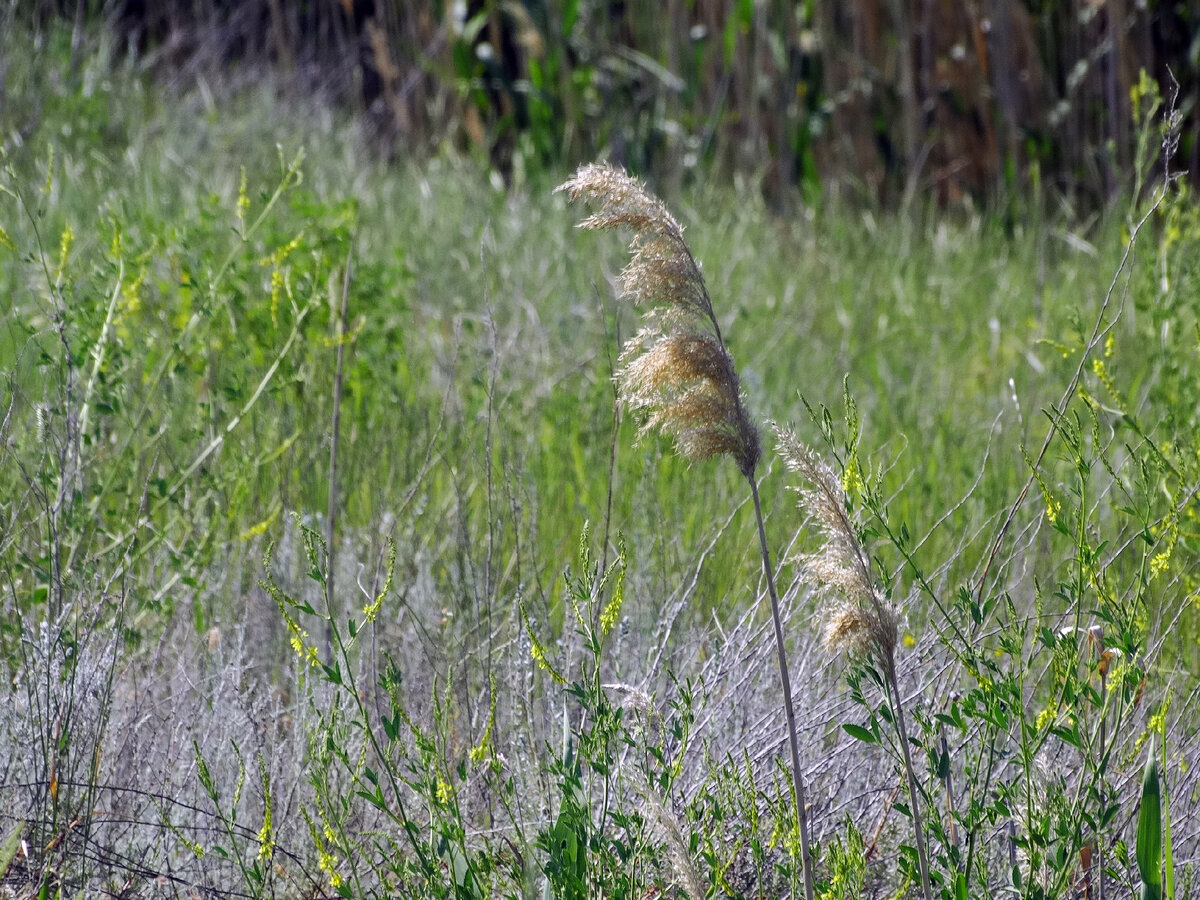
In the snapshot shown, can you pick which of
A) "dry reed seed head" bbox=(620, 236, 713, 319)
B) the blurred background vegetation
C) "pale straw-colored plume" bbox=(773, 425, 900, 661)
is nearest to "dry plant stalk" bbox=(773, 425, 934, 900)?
"pale straw-colored plume" bbox=(773, 425, 900, 661)

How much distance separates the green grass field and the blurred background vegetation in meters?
1.45

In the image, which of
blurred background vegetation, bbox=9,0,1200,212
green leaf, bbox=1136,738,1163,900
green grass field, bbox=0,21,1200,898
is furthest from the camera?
blurred background vegetation, bbox=9,0,1200,212

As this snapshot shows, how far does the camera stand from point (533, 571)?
2.08 meters

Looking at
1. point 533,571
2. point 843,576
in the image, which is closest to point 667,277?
point 843,576

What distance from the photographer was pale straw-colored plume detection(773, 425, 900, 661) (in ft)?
4.37

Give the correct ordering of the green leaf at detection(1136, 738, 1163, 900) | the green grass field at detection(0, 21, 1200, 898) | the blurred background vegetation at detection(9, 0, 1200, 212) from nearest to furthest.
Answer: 1. the green leaf at detection(1136, 738, 1163, 900)
2. the green grass field at detection(0, 21, 1200, 898)
3. the blurred background vegetation at detection(9, 0, 1200, 212)

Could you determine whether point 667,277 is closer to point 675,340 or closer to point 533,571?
point 675,340

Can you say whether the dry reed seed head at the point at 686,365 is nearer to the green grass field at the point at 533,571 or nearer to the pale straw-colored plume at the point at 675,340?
the pale straw-colored plume at the point at 675,340

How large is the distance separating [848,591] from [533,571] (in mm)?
833

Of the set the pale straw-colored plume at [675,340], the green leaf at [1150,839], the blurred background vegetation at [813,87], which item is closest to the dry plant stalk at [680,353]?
the pale straw-colored plume at [675,340]

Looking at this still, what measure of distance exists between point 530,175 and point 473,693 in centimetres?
483

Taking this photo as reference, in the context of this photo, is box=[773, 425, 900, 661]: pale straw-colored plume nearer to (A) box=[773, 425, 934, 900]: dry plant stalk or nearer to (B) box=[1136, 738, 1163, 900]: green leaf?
(A) box=[773, 425, 934, 900]: dry plant stalk

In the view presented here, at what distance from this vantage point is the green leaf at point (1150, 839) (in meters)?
1.28

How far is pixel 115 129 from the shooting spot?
247 inches
